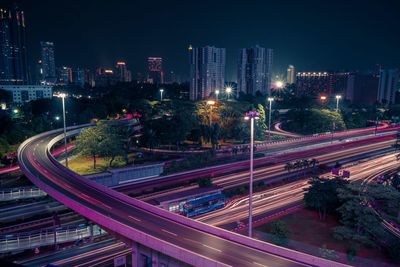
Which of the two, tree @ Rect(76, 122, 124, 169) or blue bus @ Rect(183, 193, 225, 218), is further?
tree @ Rect(76, 122, 124, 169)

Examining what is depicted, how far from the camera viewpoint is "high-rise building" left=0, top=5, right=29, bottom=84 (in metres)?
147

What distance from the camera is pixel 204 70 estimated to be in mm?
126750

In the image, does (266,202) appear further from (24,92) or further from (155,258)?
(24,92)

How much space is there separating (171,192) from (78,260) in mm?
12950

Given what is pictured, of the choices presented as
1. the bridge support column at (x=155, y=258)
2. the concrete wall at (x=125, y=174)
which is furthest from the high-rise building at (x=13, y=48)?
the bridge support column at (x=155, y=258)

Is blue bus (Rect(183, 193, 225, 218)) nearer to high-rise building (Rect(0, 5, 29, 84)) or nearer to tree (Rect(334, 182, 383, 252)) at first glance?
tree (Rect(334, 182, 383, 252))

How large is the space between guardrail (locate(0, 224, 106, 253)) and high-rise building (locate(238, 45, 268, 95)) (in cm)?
12115

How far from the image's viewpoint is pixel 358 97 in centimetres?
14400

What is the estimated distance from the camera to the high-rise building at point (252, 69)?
136625 millimetres

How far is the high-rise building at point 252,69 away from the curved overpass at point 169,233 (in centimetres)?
11883

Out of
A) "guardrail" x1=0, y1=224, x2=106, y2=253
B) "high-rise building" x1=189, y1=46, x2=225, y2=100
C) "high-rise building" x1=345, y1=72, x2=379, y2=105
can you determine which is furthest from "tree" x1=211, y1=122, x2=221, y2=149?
"high-rise building" x1=345, y1=72, x2=379, y2=105

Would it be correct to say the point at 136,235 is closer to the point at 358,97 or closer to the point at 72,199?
the point at 72,199

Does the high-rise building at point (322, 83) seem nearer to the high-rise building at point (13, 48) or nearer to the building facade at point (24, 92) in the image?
the building facade at point (24, 92)

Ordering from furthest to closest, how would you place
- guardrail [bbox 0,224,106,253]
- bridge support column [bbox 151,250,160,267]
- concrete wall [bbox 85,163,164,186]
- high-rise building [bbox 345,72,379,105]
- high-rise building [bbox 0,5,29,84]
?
→ high-rise building [bbox 0,5,29,84], high-rise building [bbox 345,72,379,105], concrete wall [bbox 85,163,164,186], guardrail [bbox 0,224,106,253], bridge support column [bbox 151,250,160,267]
